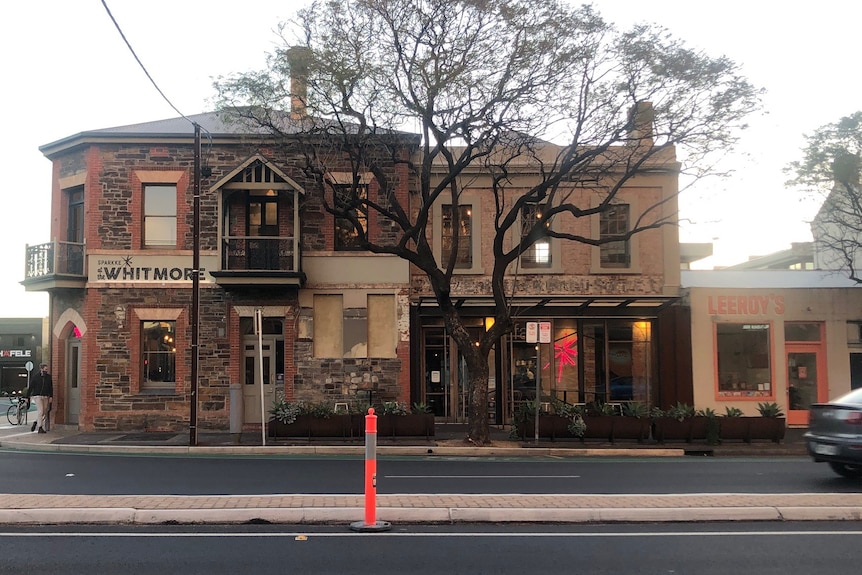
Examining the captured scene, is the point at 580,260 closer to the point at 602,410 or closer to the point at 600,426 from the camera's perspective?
the point at 602,410

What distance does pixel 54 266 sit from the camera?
19.7 meters

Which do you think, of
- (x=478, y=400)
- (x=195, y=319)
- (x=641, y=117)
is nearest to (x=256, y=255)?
(x=195, y=319)

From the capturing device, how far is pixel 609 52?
1582 cm

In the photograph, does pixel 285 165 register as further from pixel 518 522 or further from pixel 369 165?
pixel 518 522

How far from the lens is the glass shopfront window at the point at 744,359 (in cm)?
2100

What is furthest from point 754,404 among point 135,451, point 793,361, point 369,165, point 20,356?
point 20,356

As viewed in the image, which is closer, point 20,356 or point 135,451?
point 135,451

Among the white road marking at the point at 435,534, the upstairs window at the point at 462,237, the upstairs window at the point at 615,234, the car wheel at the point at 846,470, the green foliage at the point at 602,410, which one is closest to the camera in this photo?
the white road marking at the point at 435,534

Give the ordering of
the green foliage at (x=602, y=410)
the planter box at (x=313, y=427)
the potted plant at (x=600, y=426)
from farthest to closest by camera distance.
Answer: the green foliage at (x=602, y=410)
the potted plant at (x=600, y=426)
the planter box at (x=313, y=427)

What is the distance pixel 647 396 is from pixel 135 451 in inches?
562

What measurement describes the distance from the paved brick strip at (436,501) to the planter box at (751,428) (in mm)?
8088

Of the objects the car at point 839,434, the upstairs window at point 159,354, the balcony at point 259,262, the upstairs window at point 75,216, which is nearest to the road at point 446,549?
the car at point 839,434

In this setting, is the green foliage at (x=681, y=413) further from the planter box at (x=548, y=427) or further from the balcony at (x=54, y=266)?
the balcony at (x=54, y=266)

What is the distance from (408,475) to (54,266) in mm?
13194
